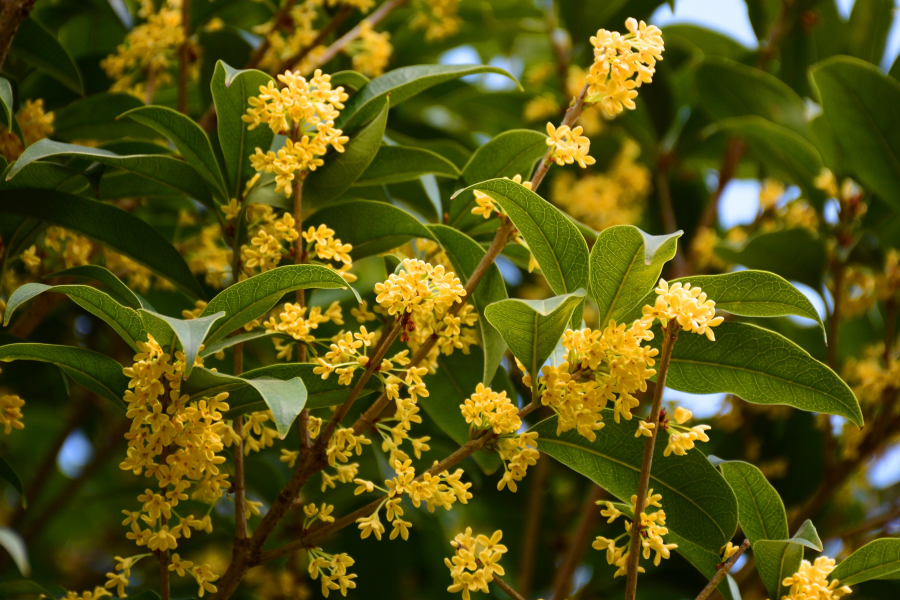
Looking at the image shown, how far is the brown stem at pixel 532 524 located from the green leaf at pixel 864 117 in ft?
3.35

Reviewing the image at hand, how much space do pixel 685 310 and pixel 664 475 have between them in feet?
0.94

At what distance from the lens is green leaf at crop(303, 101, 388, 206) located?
1.13m

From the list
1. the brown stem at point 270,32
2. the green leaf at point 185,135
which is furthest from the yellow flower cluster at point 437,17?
the green leaf at point 185,135

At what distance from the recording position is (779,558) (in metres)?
1.00

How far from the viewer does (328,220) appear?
1.20 meters

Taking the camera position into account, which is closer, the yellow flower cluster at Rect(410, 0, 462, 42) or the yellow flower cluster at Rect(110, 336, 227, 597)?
the yellow flower cluster at Rect(110, 336, 227, 597)

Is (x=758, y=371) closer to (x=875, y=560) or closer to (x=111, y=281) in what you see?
(x=875, y=560)

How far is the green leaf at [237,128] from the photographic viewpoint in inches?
43.9

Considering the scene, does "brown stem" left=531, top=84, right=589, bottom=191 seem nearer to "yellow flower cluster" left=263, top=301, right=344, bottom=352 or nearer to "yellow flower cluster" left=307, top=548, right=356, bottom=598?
"yellow flower cluster" left=263, top=301, right=344, bottom=352

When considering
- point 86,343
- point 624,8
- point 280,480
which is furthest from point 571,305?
point 86,343

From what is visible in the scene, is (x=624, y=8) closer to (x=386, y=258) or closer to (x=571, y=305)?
(x=386, y=258)

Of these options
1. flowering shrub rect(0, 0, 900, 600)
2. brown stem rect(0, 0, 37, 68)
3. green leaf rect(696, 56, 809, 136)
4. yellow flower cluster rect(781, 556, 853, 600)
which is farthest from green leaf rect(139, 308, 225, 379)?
green leaf rect(696, 56, 809, 136)

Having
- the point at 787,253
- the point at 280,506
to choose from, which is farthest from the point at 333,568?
the point at 787,253

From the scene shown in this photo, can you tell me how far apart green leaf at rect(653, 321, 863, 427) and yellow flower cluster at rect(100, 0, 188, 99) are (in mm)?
1178
